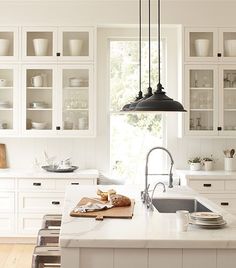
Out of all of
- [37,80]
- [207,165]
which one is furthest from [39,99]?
[207,165]

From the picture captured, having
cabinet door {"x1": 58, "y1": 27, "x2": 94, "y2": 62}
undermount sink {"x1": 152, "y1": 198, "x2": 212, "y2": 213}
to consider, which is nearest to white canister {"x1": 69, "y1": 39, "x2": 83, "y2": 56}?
cabinet door {"x1": 58, "y1": 27, "x2": 94, "y2": 62}

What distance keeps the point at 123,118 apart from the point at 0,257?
88.2 inches

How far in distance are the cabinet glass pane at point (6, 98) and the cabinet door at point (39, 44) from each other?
304 mm

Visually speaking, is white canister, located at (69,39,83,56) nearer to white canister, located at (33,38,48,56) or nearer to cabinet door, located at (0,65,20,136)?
white canister, located at (33,38,48,56)

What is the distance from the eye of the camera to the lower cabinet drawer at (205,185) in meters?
5.67

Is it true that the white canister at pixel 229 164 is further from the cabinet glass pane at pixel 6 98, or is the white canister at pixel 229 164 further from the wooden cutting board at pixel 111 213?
the wooden cutting board at pixel 111 213

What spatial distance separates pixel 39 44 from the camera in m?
5.85

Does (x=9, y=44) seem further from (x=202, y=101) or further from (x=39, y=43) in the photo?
(x=202, y=101)

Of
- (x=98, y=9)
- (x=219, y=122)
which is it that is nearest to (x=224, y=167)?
(x=219, y=122)

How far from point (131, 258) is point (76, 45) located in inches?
146

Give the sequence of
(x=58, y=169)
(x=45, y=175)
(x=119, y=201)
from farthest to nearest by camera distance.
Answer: (x=58, y=169), (x=45, y=175), (x=119, y=201)

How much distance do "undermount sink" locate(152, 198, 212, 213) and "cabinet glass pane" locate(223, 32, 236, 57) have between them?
2565 mm

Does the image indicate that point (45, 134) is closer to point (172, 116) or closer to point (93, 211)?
point (172, 116)

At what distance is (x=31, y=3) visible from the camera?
5.95m
